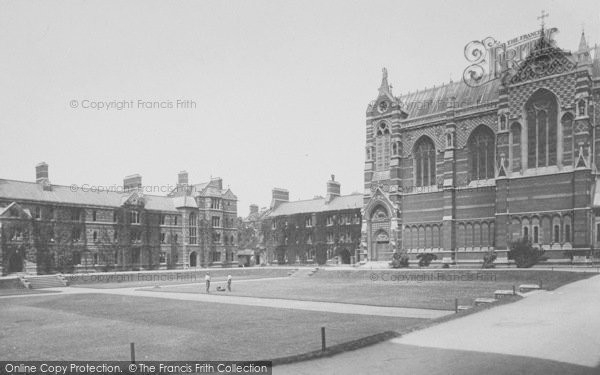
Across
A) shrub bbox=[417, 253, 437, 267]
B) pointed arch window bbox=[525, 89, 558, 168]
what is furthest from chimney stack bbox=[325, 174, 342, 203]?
pointed arch window bbox=[525, 89, 558, 168]

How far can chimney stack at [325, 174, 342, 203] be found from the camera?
79188 mm

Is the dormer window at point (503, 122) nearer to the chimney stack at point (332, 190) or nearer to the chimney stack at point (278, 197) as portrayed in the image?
the chimney stack at point (332, 190)

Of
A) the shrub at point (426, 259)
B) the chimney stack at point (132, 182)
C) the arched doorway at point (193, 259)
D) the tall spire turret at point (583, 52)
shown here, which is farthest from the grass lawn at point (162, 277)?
the tall spire turret at point (583, 52)

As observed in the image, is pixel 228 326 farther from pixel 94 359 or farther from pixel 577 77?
pixel 577 77

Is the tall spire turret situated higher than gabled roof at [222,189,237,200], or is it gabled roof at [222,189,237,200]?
the tall spire turret

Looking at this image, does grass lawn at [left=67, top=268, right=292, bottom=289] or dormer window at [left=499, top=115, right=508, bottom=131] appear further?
grass lawn at [left=67, top=268, right=292, bottom=289]

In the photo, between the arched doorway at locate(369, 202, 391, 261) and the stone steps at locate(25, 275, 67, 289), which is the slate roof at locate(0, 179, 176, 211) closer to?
the stone steps at locate(25, 275, 67, 289)

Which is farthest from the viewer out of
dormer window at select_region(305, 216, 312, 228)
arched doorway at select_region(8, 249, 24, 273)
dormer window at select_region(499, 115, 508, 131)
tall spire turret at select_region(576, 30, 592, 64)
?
dormer window at select_region(305, 216, 312, 228)

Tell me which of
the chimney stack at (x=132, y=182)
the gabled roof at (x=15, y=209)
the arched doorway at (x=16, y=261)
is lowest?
the arched doorway at (x=16, y=261)

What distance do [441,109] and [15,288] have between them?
45952mm

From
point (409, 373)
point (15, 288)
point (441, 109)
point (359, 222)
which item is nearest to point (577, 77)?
point (441, 109)

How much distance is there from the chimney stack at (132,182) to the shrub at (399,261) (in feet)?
125

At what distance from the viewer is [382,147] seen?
5953cm

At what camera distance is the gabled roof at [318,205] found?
7538cm
